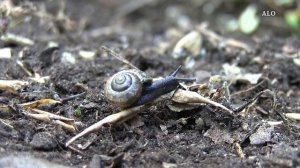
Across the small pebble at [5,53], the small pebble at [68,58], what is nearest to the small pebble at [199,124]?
the small pebble at [68,58]

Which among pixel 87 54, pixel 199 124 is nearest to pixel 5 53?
pixel 87 54

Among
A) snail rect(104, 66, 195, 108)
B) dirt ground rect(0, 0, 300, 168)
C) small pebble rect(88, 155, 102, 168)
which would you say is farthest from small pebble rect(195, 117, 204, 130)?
small pebble rect(88, 155, 102, 168)

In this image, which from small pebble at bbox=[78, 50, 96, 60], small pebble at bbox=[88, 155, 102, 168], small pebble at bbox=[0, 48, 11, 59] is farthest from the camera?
small pebble at bbox=[78, 50, 96, 60]

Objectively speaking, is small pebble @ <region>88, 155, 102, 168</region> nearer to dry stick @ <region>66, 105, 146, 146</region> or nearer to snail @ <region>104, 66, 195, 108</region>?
dry stick @ <region>66, 105, 146, 146</region>

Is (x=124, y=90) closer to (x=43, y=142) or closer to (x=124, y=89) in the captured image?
(x=124, y=89)

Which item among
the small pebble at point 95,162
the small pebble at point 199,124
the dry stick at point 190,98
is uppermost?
the dry stick at point 190,98

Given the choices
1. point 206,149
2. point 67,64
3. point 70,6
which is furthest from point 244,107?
point 70,6

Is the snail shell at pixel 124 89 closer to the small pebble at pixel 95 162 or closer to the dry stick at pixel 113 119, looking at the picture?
the dry stick at pixel 113 119
